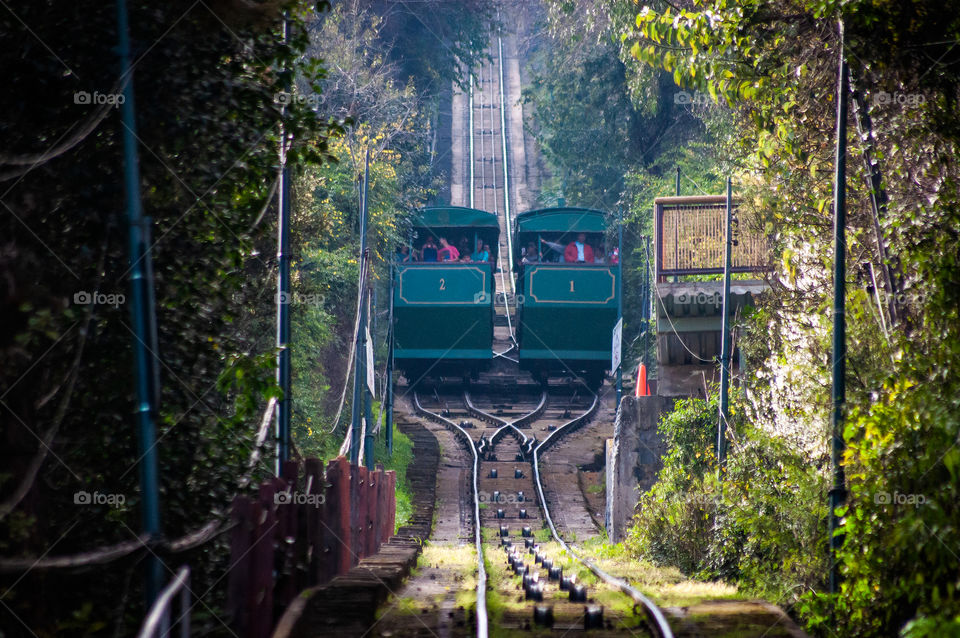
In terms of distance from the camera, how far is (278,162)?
7562mm

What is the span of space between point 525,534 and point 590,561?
475cm

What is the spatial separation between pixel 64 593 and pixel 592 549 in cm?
1139

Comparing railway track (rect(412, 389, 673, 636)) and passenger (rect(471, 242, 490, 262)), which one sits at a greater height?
passenger (rect(471, 242, 490, 262))

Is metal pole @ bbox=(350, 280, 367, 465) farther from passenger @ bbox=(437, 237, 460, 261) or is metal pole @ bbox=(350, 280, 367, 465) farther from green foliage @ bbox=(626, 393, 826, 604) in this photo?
passenger @ bbox=(437, 237, 460, 261)

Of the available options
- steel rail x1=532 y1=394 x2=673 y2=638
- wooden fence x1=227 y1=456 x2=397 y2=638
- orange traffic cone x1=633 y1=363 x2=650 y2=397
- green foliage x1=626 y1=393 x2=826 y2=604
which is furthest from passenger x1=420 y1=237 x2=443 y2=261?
wooden fence x1=227 y1=456 x2=397 y2=638

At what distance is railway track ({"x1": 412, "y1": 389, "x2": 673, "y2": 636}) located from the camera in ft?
25.9

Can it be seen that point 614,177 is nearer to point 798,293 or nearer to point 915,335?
point 798,293

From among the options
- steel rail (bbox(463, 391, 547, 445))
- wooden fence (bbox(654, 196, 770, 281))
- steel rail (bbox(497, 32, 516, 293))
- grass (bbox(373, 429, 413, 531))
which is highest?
steel rail (bbox(497, 32, 516, 293))

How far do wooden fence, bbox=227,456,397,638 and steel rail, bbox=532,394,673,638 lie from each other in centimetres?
264

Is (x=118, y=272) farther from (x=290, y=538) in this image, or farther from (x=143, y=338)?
(x=290, y=538)

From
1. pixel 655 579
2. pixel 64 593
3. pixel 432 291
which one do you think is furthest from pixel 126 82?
pixel 432 291

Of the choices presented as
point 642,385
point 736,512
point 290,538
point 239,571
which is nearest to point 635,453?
point 642,385

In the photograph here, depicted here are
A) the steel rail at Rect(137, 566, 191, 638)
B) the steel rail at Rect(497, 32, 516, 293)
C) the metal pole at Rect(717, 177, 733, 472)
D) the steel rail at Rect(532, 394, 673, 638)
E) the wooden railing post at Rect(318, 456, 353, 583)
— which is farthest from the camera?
the steel rail at Rect(497, 32, 516, 293)

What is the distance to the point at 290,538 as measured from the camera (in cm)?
771
